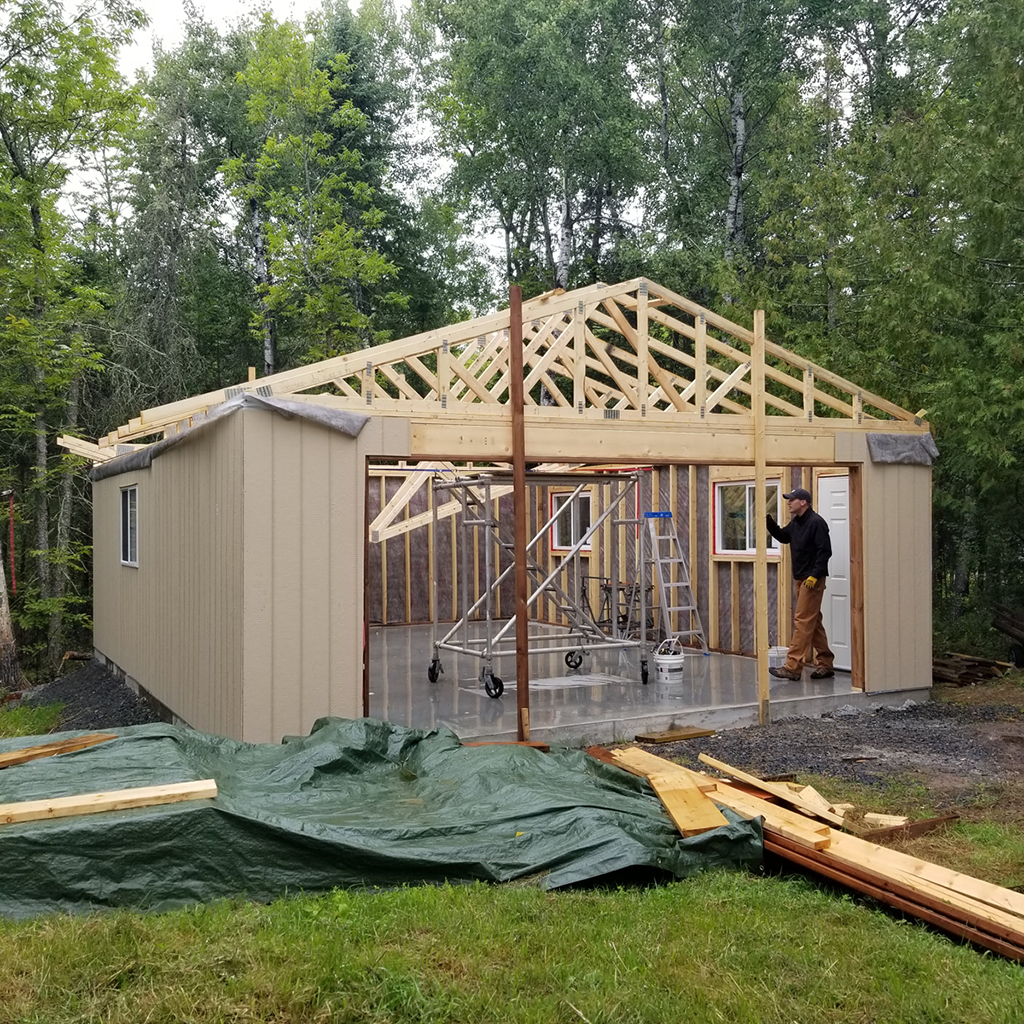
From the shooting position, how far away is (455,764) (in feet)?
18.1

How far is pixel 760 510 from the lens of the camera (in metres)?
9.03

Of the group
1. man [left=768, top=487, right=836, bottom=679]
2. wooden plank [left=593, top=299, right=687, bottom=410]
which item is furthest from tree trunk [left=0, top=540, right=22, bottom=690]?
man [left=768, top=487, right=836, bottom=679]

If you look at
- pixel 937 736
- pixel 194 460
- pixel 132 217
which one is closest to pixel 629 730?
pixel 937 736

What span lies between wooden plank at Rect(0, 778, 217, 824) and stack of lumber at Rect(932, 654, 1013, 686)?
9.09 metres

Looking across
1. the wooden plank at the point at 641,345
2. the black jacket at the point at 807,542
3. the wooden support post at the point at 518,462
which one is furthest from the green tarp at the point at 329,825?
the black jacket at the point at 807,542

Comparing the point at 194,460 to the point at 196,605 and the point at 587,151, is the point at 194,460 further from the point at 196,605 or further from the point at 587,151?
the point at 587,151

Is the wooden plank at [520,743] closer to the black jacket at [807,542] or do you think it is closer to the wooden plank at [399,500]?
the black jacket at [807,542]

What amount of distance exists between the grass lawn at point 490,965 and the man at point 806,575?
20.1ft

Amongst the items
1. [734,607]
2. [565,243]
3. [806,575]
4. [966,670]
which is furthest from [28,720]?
[565,243]

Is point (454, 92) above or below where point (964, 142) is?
above

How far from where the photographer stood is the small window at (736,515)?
39.5ft

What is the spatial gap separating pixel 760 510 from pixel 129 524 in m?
7.64

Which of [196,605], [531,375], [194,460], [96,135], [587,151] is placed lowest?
[196,605]

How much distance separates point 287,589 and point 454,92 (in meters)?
19.1
